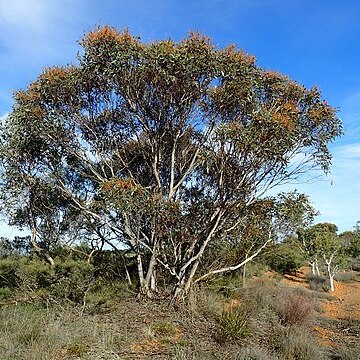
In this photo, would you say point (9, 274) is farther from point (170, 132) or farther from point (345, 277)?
point (345, 277)

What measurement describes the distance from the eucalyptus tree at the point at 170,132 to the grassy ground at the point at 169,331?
95cm

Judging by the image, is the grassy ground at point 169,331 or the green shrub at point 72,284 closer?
the grassy ground at point 169,331

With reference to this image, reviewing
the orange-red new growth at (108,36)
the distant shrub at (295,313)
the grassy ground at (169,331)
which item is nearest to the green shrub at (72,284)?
the grassy ground at (169,331)

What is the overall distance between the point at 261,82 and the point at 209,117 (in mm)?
1544

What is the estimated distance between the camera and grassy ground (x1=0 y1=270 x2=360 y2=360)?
7527 millimetres

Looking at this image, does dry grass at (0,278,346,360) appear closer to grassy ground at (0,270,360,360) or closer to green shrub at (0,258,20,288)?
grassy ground at (0,270,360,360)

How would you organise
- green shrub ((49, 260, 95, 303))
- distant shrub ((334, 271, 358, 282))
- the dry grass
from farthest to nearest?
distant shrub ((334, 271, 358, 282)) → green shrub ((49, 260, 95, 303)) → the dry grass

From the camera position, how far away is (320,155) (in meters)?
11.6

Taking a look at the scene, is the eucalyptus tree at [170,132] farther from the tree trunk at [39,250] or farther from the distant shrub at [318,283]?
the distant shrub at [318,283]

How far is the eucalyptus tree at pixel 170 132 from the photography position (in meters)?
9.93

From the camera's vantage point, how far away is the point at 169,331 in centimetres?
909

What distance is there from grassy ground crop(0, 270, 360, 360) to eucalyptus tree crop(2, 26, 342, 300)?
3.13ft

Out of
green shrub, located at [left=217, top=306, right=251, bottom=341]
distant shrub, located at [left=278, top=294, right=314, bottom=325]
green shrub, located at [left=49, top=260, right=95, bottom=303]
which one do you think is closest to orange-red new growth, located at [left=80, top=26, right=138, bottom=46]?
green shrub, located at [left=49, top=260, right=95, bottom=303]

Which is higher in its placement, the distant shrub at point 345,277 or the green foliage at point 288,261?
the green foliage at point 288,261
